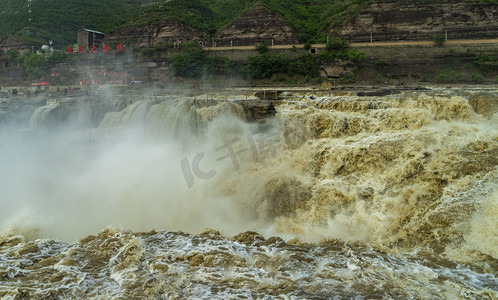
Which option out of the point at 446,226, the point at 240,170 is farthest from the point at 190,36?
the point at 446,226

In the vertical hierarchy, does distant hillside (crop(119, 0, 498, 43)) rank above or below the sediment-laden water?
above

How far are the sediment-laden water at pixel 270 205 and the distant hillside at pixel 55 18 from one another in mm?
35247

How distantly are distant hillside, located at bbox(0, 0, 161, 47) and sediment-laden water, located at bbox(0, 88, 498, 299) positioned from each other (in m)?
35.2

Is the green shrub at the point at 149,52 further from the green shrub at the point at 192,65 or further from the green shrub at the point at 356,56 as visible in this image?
the green shrub at the point at 356,56

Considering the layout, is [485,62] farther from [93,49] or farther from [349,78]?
[93,49]

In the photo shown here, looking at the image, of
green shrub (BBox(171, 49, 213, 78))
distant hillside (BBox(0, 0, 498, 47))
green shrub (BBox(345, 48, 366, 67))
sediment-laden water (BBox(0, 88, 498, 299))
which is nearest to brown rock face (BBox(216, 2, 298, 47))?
distant hillside (BBox(0, 0, 498, 47))

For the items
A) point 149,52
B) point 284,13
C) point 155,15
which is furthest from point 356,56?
point 155,15

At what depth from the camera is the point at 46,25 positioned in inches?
1875

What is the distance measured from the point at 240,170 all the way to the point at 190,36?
2941 cm

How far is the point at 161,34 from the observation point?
3909 centimetres

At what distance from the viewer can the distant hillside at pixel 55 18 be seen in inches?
1801

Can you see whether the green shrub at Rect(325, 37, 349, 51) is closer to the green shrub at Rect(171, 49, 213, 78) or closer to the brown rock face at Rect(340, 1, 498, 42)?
the brown rock face at Rect(340, 1, 498, 42)

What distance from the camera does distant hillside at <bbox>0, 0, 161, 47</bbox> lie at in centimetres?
4575

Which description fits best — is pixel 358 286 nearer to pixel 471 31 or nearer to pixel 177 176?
pixel 177 176
